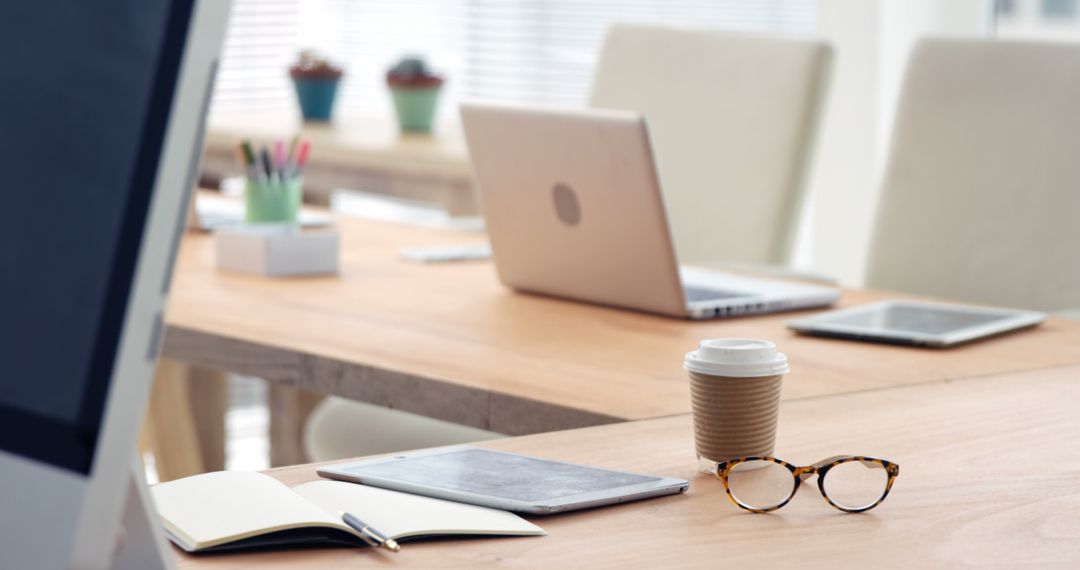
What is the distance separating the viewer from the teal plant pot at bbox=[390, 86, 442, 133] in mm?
3328

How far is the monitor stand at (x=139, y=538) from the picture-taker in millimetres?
709

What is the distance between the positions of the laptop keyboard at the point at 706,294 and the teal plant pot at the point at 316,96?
185 centimetres

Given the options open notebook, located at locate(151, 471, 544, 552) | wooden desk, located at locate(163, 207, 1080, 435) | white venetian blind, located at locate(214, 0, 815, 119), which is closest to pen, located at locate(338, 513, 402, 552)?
open notebook, located at locate(151, 471, 544, 552)

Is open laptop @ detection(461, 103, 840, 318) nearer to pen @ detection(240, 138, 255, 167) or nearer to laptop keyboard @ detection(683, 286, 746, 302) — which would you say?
laptop keyboard @ detection(683, 286, 746, 302)

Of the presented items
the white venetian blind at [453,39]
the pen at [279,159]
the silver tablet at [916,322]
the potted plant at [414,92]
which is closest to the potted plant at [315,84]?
the potted plant at [414,92]

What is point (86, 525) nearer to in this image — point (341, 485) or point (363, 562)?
point (363, 562)

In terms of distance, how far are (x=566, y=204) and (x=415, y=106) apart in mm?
1663

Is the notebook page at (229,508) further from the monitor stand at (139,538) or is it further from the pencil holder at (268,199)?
the pencil holder at (268,199)

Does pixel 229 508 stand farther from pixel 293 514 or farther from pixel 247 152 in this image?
pixel 247 152

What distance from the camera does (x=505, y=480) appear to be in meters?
0.99

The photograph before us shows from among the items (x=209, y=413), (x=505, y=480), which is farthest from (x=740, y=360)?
(x=209, y=413)

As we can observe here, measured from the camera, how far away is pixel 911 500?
97cm

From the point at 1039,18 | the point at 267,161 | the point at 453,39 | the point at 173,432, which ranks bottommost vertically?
the point at 173,432

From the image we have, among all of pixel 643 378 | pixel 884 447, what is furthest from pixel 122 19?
pixel 643 378
